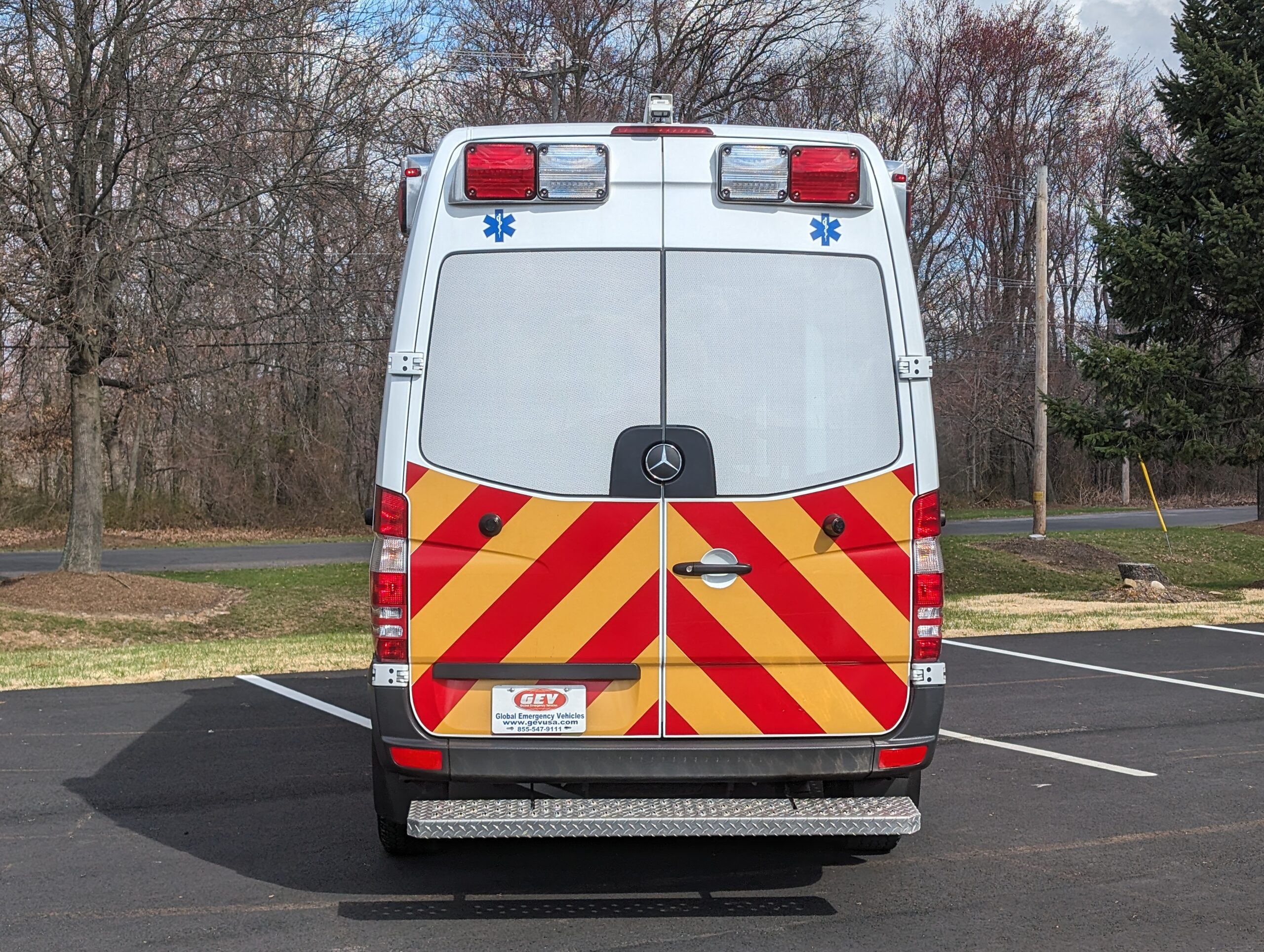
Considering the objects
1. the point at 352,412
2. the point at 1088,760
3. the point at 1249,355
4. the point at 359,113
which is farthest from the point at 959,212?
the point at 1088,760

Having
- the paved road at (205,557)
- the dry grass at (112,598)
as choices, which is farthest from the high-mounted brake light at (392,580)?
the paved road at (205,557)

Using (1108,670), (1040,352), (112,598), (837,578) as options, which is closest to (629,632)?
(837,578)

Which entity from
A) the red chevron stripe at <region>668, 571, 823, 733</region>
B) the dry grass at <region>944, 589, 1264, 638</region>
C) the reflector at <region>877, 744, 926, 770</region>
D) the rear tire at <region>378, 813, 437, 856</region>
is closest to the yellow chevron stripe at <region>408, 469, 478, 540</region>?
the red chevron stripe at <region>668, 571, 823, 733</region>

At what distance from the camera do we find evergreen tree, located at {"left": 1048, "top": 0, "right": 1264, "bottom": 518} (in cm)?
1867

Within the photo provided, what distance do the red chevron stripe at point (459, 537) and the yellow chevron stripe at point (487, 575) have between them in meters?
0.02

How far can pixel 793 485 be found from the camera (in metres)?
4.64

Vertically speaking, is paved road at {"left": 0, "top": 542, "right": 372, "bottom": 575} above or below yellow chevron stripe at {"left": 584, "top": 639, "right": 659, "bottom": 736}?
below

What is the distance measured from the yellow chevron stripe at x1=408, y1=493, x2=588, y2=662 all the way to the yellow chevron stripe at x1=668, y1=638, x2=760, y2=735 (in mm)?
559

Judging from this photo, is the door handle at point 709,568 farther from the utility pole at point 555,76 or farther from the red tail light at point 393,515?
the utility pole at point 555,76

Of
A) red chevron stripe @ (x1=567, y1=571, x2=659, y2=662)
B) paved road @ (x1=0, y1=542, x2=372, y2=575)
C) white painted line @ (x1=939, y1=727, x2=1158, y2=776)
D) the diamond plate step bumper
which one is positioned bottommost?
paved road @ (x1=0, y1=542, x2=372, y2=575)

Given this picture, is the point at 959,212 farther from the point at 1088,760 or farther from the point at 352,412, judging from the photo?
the point at 1088,760

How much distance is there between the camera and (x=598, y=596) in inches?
182

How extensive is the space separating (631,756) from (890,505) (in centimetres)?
123

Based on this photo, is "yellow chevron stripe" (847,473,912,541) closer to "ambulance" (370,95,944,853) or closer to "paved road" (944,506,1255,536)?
"ambulance" (370,95,944,853)
